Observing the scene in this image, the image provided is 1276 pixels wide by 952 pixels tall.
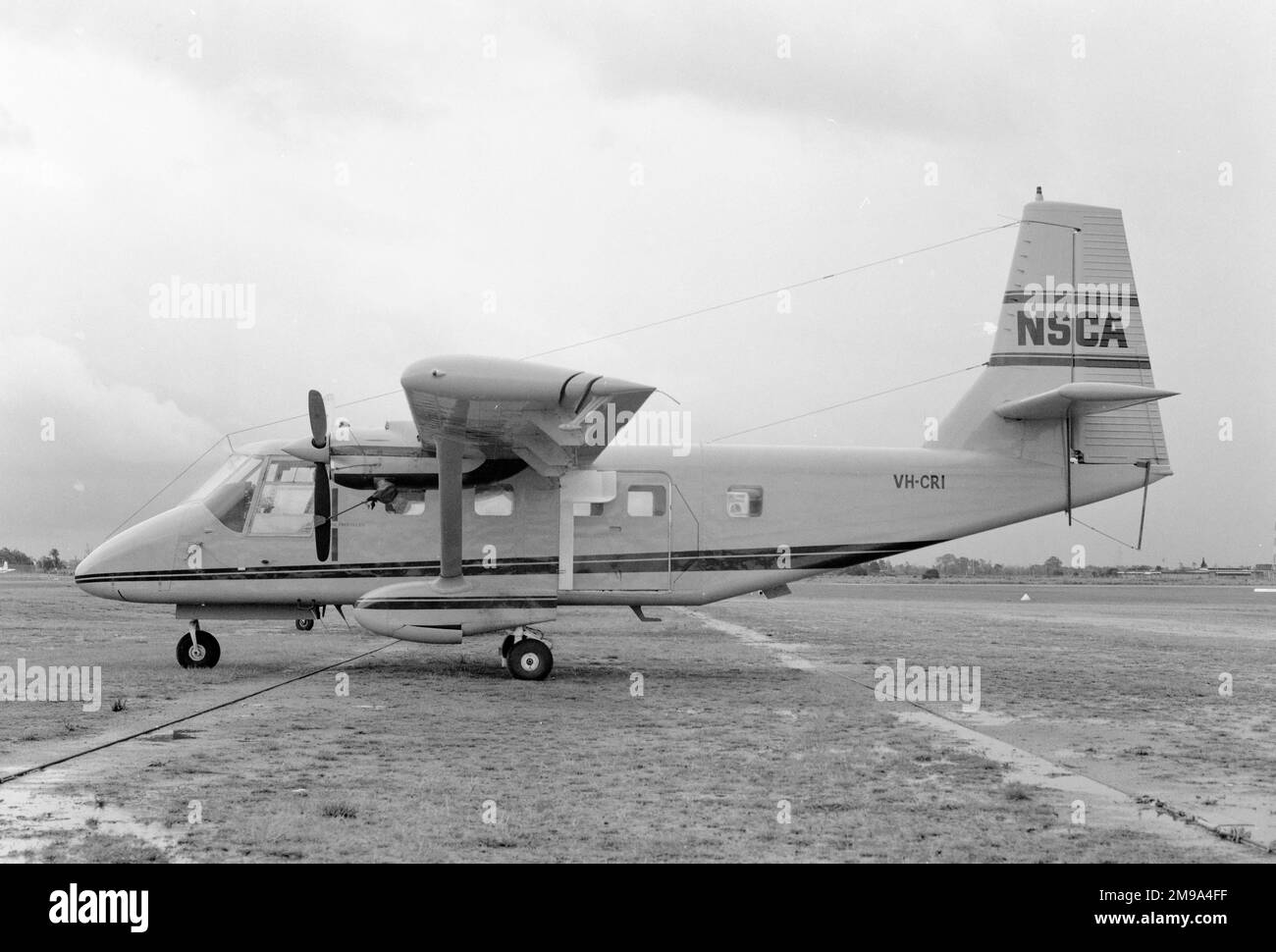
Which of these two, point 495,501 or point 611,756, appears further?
point 495,501

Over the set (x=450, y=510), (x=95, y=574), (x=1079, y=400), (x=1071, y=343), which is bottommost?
(x=95, y=574)

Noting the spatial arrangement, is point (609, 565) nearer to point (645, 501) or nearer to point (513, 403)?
point (645, 501)

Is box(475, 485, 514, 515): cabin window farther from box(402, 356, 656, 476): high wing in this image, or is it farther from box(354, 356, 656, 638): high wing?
box(402, 356, 656, 476): high wing

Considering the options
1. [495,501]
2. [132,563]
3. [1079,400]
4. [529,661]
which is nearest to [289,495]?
[132,563]

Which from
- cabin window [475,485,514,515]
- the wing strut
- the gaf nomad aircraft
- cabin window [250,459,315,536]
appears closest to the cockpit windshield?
the gaf nomad aircraft

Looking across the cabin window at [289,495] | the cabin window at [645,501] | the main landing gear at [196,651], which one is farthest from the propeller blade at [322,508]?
the cabin window at [645,501]

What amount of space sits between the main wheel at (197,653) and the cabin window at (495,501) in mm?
4300

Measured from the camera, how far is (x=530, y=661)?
14719mm

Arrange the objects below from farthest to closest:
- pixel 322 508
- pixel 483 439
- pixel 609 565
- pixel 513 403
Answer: pixel 609 565 < pixel 322 508 < pixel 483 439 < pixel 513 403

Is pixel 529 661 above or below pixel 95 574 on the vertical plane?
below

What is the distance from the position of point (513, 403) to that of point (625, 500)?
358 centimetres

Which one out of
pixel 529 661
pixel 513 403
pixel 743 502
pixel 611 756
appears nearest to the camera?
pixel 611 756

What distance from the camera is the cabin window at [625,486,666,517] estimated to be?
1588 cm
